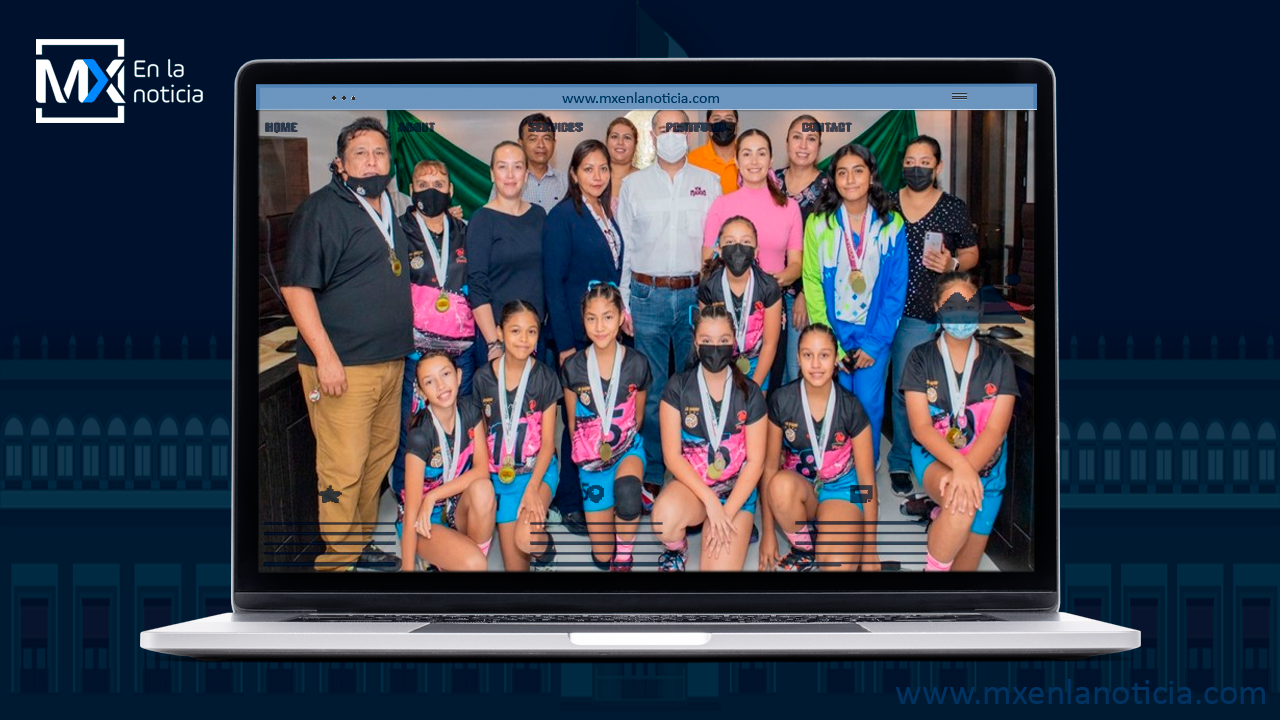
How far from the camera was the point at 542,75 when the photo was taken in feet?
12.9

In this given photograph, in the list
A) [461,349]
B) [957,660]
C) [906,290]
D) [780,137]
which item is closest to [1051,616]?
[957,660]

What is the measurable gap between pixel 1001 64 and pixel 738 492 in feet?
4.07

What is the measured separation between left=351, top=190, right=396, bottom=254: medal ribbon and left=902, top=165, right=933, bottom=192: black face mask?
4.21 ft

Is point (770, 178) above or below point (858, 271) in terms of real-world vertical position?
above

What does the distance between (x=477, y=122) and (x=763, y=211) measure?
0.75m

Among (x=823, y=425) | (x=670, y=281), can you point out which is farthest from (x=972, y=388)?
(x=670, y=281)

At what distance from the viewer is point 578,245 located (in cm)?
397

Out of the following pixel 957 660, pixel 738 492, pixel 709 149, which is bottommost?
pixel 957 660

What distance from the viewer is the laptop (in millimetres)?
3920

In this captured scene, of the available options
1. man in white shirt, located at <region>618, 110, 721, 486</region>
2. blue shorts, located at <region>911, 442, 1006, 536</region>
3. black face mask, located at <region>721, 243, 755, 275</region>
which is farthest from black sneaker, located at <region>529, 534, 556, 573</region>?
blue shorts, located at <region>911, 442, 1006, 536</region>

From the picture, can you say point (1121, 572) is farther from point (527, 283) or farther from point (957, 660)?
point (527, 283)

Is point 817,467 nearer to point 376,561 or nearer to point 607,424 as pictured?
point 607,424

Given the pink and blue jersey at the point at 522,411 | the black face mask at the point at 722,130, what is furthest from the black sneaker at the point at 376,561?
the black face mask at the point at 722,130

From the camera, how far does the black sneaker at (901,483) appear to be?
3.92 meters
